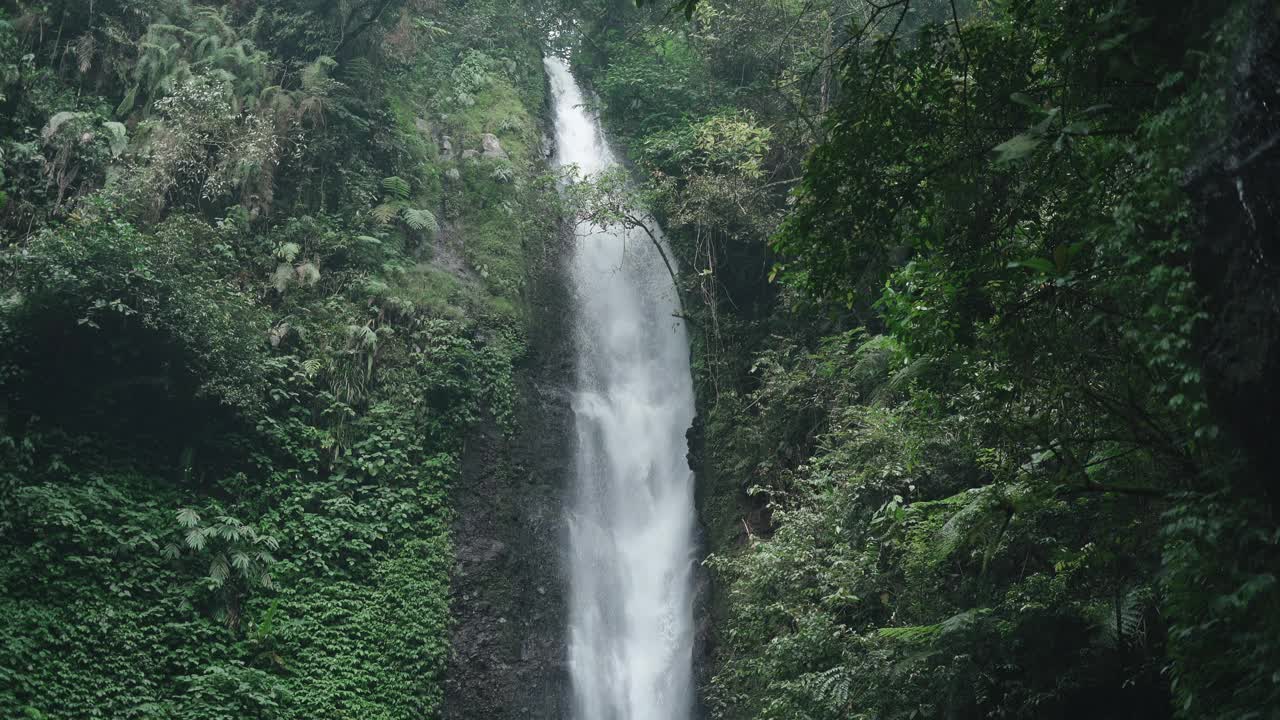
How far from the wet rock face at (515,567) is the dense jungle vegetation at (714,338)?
0.44 meters

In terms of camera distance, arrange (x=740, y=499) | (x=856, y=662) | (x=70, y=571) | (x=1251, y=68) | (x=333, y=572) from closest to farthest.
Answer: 1. (x=1251, y=68)
2. (x=856, y=662)
3. (x=70, y=571)
4. (x=333, y=572)
5. (x=740, y=499)

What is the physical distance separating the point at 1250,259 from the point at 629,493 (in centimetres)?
1318

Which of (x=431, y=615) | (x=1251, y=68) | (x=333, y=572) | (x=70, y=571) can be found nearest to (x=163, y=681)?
(x=70, y=571)

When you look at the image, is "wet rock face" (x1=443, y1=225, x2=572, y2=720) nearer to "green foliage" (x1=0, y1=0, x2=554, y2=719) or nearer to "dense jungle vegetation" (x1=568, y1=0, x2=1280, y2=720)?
"green foliage" (x1=0, y1=0, x2=554, y2=719)

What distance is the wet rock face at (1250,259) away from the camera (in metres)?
3.24

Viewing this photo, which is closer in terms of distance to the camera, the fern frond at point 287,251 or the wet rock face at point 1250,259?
the wet rock face at point 1250,259

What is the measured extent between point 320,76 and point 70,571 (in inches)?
372

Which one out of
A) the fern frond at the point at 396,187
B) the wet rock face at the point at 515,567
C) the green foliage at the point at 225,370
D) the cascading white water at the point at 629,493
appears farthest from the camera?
the fern frond at the point at 396,187

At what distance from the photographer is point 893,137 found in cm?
544

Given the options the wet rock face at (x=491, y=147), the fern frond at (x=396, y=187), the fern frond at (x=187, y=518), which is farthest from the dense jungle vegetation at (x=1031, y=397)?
the wet rock face at (x=491, y=147)

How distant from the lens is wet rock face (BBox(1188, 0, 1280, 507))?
3240 mm

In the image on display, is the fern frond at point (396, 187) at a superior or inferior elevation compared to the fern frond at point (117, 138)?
superior

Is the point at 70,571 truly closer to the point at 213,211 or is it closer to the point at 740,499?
the point at 213,211

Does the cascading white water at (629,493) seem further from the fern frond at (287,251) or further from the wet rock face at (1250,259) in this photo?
the wet rock face at (1250,259)
